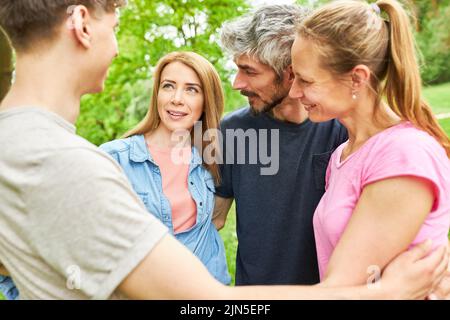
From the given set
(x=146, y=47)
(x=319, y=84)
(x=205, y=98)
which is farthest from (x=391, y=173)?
(x=146, y=47)

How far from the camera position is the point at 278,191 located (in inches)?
94.9

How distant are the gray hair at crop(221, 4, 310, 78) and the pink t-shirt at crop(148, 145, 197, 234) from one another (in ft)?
2.14

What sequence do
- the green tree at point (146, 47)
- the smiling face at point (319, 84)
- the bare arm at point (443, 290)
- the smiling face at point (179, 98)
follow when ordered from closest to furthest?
the bare arm at point (443, 290) → the smiling face at point (319, 84) → the smiling face at point (179, 98) → the green tree at point (146, 47)

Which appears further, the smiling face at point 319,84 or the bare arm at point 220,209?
the bare arm at point 220,209

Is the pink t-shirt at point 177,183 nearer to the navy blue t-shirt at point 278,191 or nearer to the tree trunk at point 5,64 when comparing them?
the navy blue t-shirt at point 278,191

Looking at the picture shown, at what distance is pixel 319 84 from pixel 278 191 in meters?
0.75

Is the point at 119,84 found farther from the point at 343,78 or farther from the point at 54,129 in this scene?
the point at 54,129

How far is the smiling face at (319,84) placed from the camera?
1796 mm

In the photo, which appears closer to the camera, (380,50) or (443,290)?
(443,290)

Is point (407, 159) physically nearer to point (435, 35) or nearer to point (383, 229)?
point (383, 229)

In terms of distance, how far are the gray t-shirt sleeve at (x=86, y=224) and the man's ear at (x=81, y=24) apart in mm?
370

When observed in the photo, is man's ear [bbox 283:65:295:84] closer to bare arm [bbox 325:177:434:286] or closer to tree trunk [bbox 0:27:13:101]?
bare arm [bbox 325:177:434:286]

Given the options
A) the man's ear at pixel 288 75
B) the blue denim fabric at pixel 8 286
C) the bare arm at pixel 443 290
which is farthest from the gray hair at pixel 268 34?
the blue denim fabric at pixel 8 286

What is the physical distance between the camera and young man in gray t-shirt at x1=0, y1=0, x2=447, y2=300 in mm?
1052
